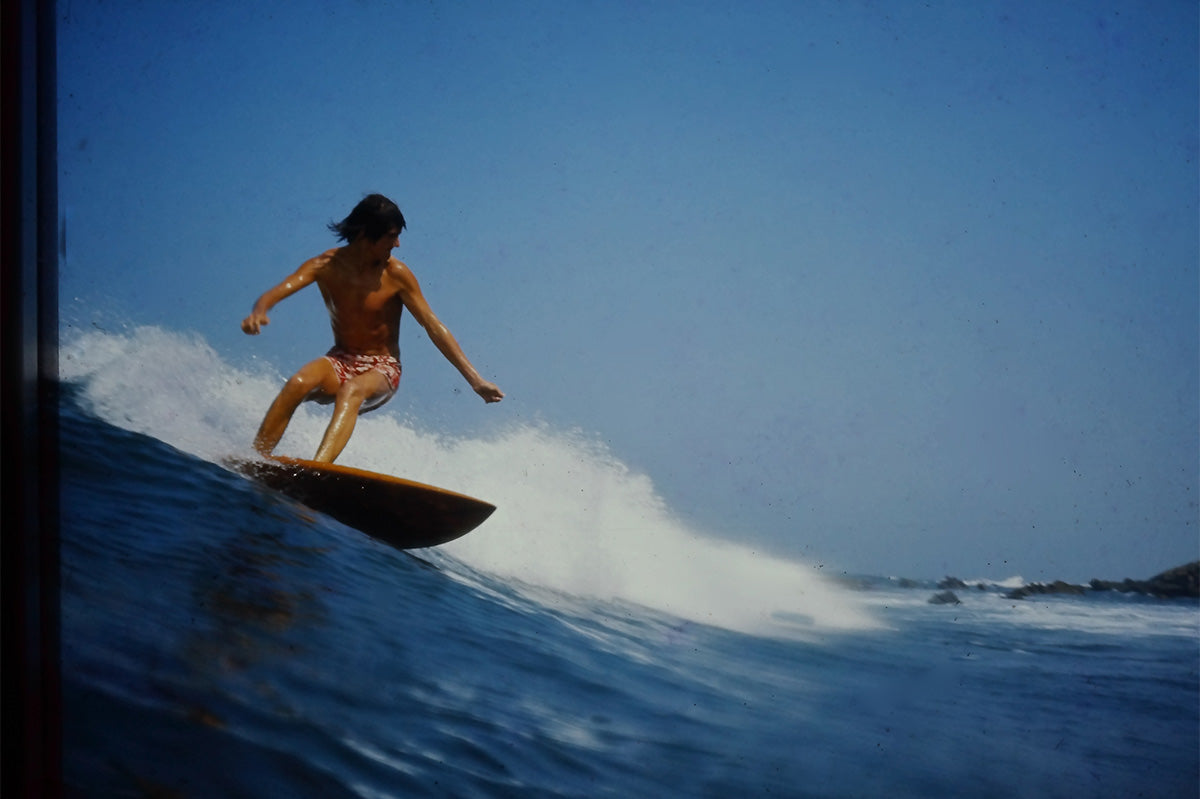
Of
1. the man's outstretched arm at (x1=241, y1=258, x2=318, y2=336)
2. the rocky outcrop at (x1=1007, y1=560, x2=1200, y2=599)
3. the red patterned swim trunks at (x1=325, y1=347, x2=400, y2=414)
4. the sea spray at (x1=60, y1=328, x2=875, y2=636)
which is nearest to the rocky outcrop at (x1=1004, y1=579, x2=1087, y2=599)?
the rocky outcrop at (x1=1007, y1=560, x2=1200, y2=599)

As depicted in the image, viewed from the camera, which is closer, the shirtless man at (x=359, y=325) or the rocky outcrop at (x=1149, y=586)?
the shirtless man at (x=359, y=325)

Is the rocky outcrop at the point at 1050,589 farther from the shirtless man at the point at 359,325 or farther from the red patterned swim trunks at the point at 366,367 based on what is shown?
the red patterned swim trunks at the point at 366,367

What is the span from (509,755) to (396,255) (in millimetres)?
1051

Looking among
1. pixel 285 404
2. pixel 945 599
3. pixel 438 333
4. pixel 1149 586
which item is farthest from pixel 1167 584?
pixel 285 404

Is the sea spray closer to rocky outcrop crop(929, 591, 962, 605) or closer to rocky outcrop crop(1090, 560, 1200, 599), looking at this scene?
rocky outcrop crop(929, 591, 962, 605)

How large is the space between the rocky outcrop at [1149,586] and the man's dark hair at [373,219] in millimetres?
1587

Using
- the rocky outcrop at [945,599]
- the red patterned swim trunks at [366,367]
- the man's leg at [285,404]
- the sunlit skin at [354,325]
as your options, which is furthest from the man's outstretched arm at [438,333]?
the rocky outcrop at [945,599]

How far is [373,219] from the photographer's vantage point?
7.47ft

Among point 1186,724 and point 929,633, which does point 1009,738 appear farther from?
point 1186,724

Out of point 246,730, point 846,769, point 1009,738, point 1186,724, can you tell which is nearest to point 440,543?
point 246,730

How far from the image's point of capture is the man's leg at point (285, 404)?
226 cm

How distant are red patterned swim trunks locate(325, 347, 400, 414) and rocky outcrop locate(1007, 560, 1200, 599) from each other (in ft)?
4.77

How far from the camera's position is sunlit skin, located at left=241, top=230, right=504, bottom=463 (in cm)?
226

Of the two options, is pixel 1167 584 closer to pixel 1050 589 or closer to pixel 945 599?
pixel 1050 589
